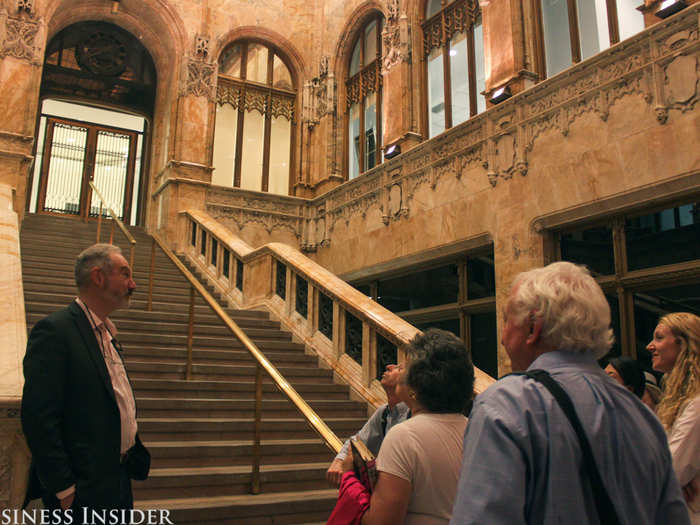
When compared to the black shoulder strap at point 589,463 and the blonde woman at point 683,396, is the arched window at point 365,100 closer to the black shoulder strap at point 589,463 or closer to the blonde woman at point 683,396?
the blonde woman at point 683,396

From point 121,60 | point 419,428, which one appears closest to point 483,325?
point 419,428

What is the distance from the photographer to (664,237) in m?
6.94

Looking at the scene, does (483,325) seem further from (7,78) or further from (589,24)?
(7,78)

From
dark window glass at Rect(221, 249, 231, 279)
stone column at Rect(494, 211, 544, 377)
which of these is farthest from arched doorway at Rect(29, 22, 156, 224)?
stone column at Rect(494, 211, 544, 377)

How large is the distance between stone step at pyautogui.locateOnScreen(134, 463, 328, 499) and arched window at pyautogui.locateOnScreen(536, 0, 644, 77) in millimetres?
6857

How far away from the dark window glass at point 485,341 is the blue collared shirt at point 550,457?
25.1 feet

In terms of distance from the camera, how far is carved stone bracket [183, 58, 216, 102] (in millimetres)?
13969

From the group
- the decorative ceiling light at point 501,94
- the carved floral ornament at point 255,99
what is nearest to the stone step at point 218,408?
the decorative ceiling light at point 501,94

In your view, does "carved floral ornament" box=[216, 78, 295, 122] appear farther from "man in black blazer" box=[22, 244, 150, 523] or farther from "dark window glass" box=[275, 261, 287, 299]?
"man in black blazer" box=[22, 244, 150, 523]

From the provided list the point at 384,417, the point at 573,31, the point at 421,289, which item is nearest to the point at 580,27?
the point at 573,31

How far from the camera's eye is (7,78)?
39.1 feet

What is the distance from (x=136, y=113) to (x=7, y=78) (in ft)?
13.3

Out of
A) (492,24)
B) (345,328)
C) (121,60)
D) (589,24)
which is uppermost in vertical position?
(121,60)

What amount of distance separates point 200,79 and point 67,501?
13.3 m
